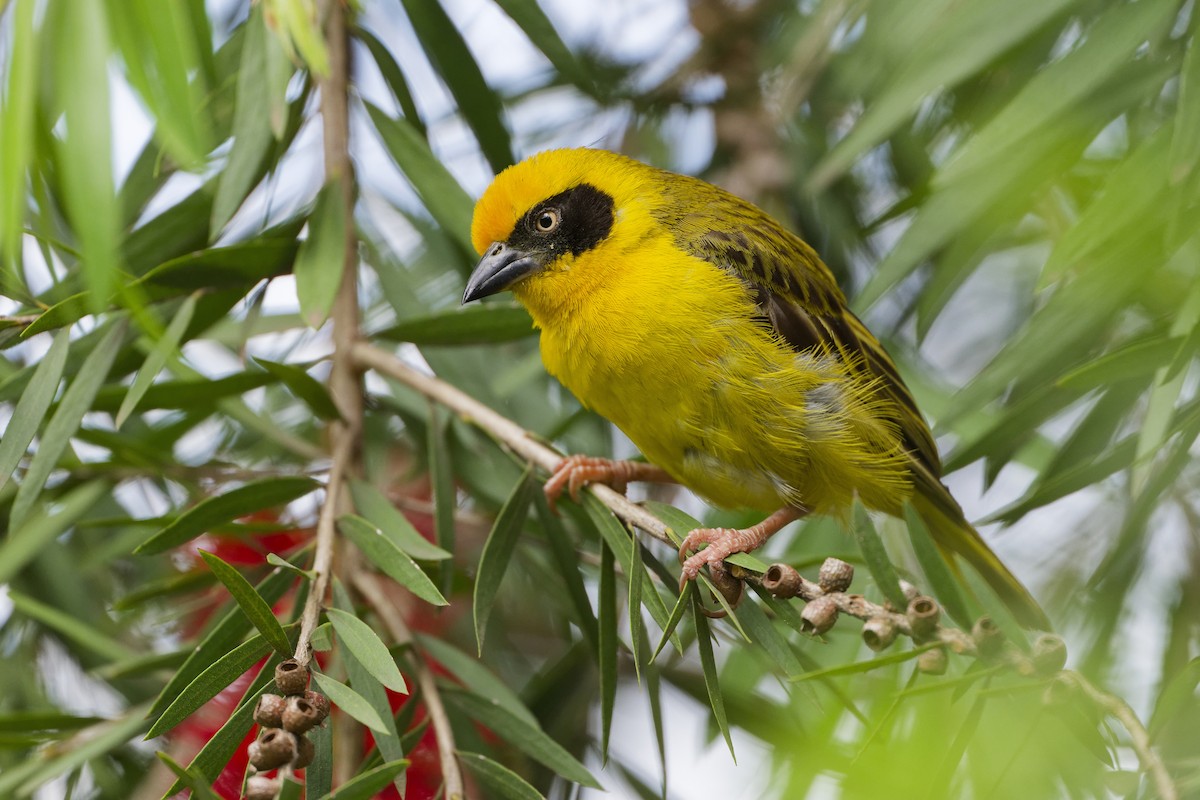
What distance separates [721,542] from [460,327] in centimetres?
60

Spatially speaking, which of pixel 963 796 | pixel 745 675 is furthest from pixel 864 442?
pixel 963 796

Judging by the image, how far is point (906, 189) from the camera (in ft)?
8.85

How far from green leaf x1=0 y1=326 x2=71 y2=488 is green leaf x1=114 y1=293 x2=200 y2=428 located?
0.31 feet

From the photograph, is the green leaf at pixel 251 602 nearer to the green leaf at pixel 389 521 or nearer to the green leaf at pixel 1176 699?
the green leaf at pixel 389 521

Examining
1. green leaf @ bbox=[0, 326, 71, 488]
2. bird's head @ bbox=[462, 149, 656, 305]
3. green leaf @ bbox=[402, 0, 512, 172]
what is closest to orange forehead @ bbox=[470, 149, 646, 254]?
bird's head @ bbox=[462, 149, 656, 305]

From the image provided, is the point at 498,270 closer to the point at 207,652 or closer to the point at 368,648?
the point at 207,652

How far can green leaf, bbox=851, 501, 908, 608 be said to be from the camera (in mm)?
1253

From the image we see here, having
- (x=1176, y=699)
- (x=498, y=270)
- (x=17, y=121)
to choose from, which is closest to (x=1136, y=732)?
(x=1176, y=699)

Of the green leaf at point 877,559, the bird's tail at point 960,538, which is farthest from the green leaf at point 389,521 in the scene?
the bird's tail at point 960,538

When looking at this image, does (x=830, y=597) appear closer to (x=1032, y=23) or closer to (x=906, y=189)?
(x=1032, y=23)

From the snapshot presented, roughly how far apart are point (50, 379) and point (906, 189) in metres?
1.93

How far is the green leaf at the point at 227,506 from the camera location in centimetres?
159

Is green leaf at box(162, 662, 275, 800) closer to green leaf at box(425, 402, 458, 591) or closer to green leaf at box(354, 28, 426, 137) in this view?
green leaf at box(425, 402, 458, 591)

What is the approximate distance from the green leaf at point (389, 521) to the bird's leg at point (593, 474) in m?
0.27
